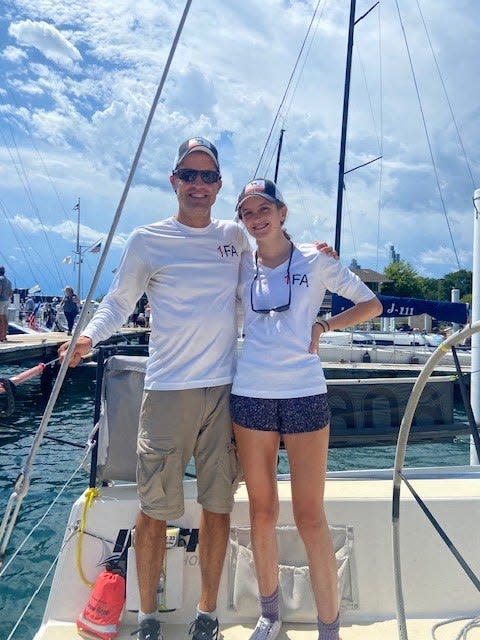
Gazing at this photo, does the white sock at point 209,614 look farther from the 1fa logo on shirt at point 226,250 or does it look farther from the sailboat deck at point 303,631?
the 1fa logo on shirt at point 226,250

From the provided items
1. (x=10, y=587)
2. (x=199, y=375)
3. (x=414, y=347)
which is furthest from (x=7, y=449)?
(x=414, y=347)

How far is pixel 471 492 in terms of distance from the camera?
9.14ft

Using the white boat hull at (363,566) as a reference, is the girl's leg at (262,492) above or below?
above

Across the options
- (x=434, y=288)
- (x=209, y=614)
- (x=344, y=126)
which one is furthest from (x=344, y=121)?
(x=434, y=288)

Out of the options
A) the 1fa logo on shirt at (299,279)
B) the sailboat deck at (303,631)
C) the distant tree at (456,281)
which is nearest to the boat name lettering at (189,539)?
the sailboat deck at (303,631)

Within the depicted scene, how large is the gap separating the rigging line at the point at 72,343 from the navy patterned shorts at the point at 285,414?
2.44ft

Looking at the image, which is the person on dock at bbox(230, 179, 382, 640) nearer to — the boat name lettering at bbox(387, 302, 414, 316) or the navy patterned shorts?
the navy patterned shorts

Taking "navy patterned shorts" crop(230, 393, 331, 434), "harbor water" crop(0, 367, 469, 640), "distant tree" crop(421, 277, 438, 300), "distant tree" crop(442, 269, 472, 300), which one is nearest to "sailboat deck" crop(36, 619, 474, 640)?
"harbor water" crop(0, 367, 469, 640)

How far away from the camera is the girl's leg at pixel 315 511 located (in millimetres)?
2213

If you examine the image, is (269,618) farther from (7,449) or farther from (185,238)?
(7,449)

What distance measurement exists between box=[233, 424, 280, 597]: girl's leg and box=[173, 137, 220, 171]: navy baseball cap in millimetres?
1255

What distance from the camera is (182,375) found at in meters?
2.30

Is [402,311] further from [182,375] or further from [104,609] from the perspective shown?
[104,609]

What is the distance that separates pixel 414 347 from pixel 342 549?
17724 millimetres
